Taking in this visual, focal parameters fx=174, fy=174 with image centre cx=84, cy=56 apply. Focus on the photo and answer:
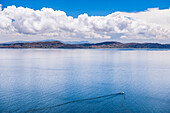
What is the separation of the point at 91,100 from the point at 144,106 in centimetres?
904

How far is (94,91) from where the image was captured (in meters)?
37.1

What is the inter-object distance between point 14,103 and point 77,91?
13.1 m

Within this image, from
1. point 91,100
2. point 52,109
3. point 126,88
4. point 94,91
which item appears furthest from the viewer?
point 126,88

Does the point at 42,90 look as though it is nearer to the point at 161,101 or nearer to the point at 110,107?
the point at 110,107

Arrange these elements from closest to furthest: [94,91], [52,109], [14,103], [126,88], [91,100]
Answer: [52,109] < [14,103] < [91,100] < [94,91] < [126,88]

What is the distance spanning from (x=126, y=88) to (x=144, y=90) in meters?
4.02

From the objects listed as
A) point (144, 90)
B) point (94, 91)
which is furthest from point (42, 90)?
point (144, 90)

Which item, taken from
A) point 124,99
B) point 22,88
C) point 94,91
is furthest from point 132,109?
point 22,88

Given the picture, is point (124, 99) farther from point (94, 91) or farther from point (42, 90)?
point (42, 90)

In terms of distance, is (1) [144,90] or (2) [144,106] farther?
(1) [144,90]

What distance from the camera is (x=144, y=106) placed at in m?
28.4

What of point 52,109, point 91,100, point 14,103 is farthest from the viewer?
point 91,100

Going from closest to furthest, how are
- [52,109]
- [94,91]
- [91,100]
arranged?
[52,109], [91,100], [94,91]

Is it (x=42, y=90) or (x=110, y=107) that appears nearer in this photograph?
(x=110, y=107)
